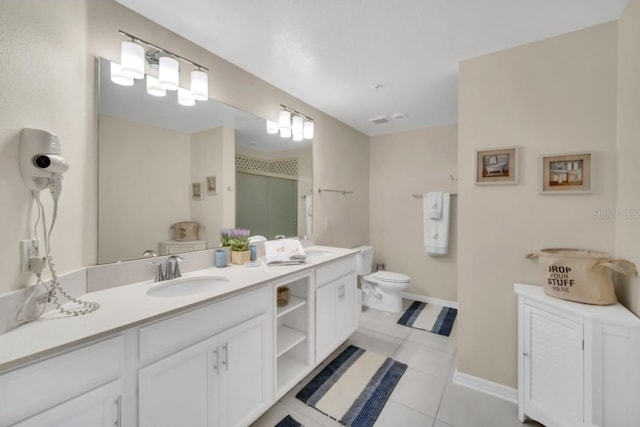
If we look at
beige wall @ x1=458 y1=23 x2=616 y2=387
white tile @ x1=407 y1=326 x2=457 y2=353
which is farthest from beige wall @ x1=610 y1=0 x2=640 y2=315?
white tile @ x1=407 y1=326 x2=457 y2=353

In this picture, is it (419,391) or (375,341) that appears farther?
(375,341)

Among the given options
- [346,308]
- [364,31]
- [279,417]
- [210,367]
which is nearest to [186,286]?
[210,367]

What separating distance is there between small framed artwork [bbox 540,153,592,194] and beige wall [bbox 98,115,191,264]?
2.34m

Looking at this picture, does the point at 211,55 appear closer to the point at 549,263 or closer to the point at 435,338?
the point at 549,263

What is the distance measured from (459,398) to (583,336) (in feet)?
2.89

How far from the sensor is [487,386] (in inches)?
70.7

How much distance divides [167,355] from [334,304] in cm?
132

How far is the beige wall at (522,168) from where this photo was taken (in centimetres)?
151

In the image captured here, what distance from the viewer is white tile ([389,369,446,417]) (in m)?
1.64

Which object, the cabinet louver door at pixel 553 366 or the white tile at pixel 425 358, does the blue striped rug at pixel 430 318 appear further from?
the cabinet louver door at pixel 553 366

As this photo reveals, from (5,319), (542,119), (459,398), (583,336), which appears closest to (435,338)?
(459,398)

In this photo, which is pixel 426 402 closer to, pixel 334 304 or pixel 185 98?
pixel 334 304

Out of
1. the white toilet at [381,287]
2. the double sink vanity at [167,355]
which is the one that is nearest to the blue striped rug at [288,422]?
the double sink vanity at [167,355]

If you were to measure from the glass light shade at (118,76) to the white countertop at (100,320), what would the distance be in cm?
110
